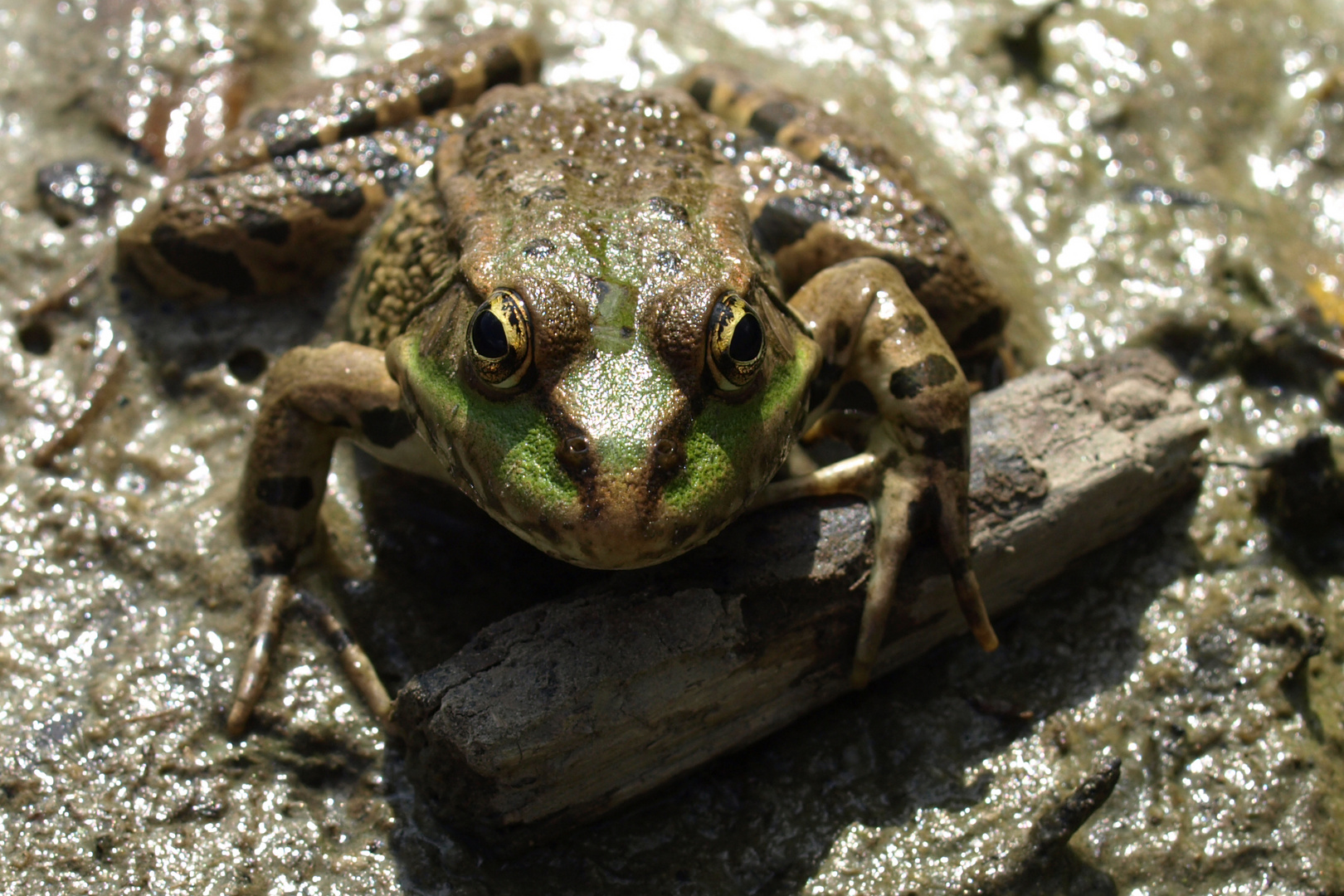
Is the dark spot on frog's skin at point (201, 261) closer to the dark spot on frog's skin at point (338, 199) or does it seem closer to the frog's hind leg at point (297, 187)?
the frog's hind leg at point (297, 187)

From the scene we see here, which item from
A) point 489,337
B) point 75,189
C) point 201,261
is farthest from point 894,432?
point 75,189

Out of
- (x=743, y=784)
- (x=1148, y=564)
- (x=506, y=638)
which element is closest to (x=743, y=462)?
(x=506, y=638)

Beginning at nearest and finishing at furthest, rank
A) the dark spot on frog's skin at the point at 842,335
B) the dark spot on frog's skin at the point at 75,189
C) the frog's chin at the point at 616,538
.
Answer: the frog's chin at the point at 616,538 → the dark spot on frog's skin at the point at 842,335 → the dark spot on frog's skin at the point at 75,189

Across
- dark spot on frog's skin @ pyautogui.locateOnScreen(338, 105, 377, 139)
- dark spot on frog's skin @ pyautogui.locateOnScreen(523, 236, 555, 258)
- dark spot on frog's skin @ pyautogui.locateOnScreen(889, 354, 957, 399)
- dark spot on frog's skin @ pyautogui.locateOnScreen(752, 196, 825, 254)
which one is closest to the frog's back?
dark spot on frog's skin @ pyautogui.locateOnScreen(523, 236, 555, 258)

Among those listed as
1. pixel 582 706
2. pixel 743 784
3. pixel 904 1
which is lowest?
pixel 743 784

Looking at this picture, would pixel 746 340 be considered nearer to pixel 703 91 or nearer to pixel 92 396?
pixel 703 91

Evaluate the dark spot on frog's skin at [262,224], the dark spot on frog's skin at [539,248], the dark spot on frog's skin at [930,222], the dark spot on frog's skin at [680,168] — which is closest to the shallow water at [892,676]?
the dark spot on frog's skin at [262,224]

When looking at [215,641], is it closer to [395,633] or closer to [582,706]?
[395,633]

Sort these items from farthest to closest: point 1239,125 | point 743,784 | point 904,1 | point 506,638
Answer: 1. point 904,1
2. point 1239,125
3. point 743,784
4. point 506,638
